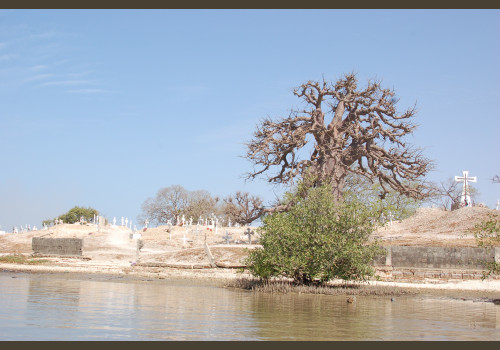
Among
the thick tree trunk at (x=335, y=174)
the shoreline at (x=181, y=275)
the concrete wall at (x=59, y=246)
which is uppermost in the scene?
the thick tree trunk at (x=335, y=174)

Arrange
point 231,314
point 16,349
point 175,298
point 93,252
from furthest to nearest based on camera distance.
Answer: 1. point 93,252
2. point 175,298
3. point 231,314
4. point 16,349

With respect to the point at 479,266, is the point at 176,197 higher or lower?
higher

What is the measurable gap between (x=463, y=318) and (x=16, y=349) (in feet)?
40.6

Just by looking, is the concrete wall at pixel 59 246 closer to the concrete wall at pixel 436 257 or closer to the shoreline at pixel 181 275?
the shoreline at pixel 181 275

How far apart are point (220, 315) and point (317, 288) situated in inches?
318

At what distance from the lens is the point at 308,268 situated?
23.7 meters

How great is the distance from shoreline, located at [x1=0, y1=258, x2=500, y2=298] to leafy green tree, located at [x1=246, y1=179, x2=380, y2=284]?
2054 mm

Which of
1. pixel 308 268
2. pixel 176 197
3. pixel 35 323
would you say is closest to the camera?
pixel 35 323

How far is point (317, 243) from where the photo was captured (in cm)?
2358

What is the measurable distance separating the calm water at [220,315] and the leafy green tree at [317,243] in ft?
6.07

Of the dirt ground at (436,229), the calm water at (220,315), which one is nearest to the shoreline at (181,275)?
the calm water at (220,315)

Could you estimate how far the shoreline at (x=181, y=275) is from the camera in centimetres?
2641

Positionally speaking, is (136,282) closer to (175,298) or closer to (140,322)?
(175,298)

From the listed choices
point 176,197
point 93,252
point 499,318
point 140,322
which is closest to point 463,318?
point 499,318
